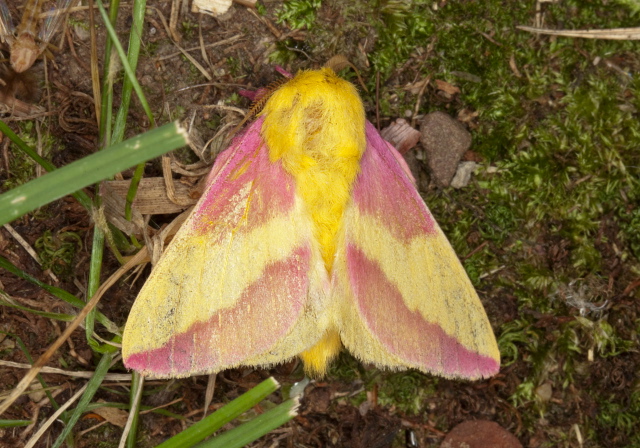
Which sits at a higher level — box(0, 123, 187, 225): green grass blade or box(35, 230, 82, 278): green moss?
box(0, 123, 187, 225): green grass blade

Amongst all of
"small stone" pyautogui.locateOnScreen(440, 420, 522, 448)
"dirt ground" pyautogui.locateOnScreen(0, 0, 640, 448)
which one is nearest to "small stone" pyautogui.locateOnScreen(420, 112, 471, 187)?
"dirt ground" pyautogui.locateOnScreen(0, 0, 640, 448)

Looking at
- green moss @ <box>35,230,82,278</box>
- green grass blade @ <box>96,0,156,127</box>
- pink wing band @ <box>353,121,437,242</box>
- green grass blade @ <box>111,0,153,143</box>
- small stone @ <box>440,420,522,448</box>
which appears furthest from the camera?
small stone @ <box>440,420,522,448</box>

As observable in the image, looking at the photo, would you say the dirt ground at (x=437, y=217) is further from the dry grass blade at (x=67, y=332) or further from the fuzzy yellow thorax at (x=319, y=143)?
the fuzzy yellow thorax at (x=319, y=143)

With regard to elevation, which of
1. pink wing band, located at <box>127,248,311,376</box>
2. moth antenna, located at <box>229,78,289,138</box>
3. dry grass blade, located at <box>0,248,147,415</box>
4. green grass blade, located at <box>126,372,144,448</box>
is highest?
moth antenna, located at <box>229,78,289,138</box>

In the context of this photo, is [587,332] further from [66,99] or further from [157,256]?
[66,99]

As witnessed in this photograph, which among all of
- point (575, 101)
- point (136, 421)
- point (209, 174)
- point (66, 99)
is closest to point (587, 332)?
point (575, 101)

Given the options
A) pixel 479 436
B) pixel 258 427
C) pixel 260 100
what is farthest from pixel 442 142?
pixel 258 427

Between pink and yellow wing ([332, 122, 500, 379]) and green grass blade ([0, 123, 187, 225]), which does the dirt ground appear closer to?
pink and yellow wing ([332, 122, 500, 379])
